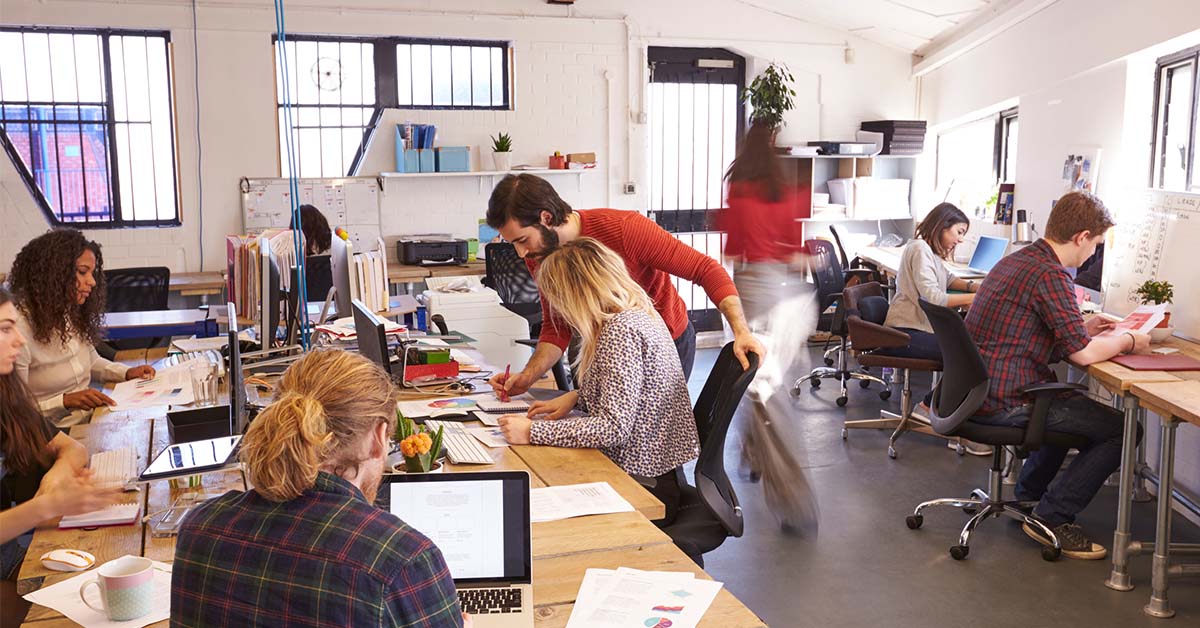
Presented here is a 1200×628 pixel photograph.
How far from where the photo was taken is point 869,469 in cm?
498

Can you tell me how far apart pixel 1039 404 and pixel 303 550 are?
3.13m

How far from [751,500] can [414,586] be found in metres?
3.31

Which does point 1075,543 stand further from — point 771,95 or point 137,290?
point 137,290

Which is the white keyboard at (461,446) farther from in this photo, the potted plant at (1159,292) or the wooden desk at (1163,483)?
the potted plant at (1159,292)

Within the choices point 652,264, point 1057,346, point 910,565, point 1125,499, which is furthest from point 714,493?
point 1057,346

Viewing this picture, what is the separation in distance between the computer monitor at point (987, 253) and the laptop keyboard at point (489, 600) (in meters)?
5.58

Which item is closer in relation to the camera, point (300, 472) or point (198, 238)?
point (300, 472)

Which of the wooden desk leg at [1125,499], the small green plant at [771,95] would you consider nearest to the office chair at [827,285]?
the small green plant at [771,95]

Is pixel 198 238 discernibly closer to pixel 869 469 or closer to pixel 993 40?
pixel 869 469

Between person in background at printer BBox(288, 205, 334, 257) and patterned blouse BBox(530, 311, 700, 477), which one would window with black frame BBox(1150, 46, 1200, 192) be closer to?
patterned blouse BBox(530, 311, 700, 477)

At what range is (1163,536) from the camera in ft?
11.0

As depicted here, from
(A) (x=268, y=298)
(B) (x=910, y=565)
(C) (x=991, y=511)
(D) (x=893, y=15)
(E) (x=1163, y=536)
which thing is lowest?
(B) (x=910, y=565)

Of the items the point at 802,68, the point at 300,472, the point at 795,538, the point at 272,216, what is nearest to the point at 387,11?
the point at 272,216

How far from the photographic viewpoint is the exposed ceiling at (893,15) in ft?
23.0
